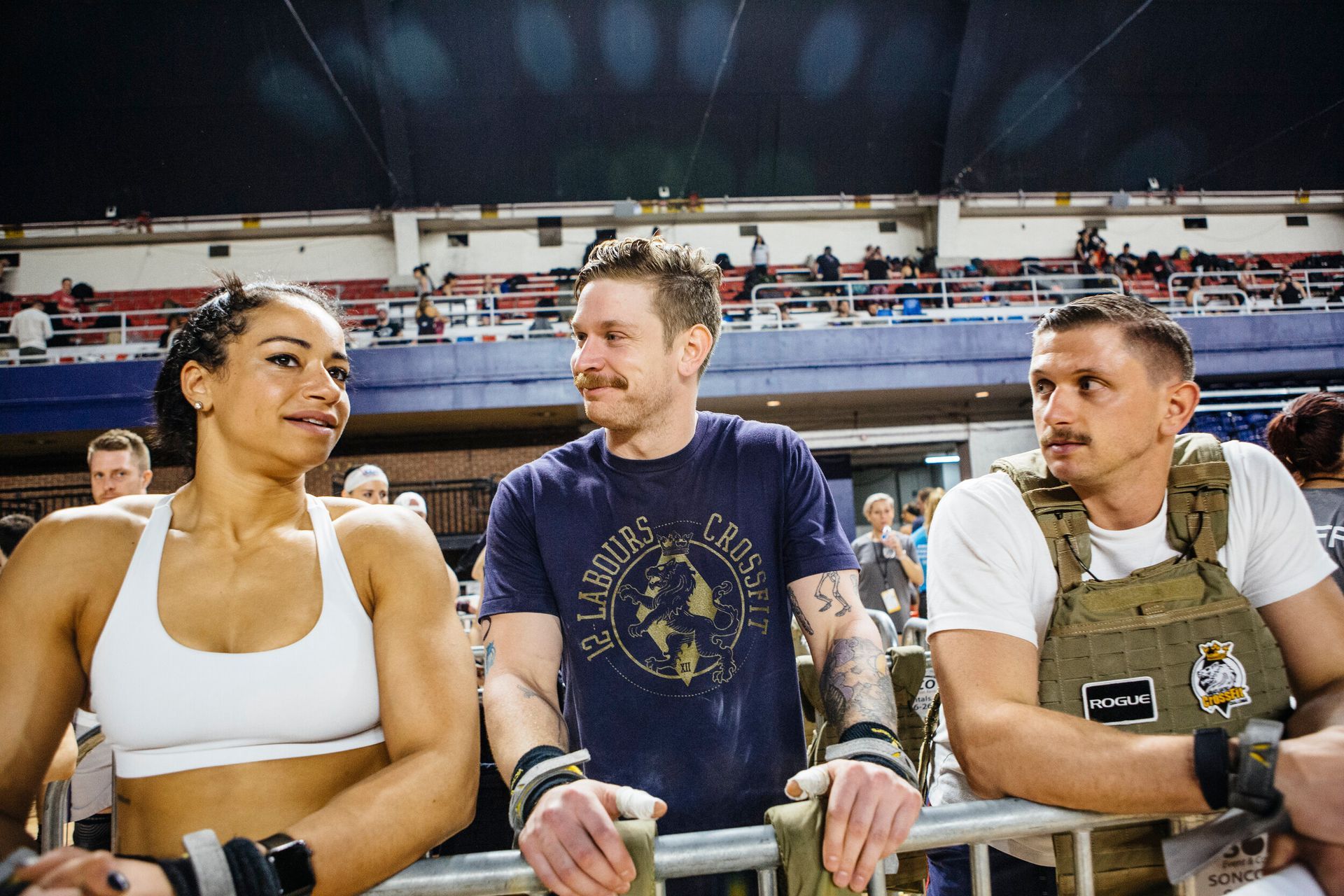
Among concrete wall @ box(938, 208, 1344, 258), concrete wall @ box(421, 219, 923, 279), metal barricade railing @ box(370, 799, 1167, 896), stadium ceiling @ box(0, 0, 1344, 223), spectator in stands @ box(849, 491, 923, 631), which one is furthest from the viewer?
concrete wall @ box(938, 208, 1344, 258)

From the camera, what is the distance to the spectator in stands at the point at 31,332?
1238cm

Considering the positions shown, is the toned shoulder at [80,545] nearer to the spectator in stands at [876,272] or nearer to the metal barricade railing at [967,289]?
the metal barricade railing at [967,289]

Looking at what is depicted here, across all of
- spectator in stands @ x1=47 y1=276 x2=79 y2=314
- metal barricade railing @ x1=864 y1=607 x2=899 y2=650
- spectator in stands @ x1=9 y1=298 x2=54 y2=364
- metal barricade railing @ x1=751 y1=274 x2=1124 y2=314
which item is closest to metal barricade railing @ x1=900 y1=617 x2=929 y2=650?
metal barricade railing @ x1=864 y1=607 x2=899 y2=650

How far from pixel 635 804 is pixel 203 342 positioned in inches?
50.4

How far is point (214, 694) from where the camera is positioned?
130cm

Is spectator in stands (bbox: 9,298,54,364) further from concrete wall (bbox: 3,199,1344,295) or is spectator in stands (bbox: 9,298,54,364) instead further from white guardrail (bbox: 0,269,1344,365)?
concrete wall (bbox: 3,199,1344,295)

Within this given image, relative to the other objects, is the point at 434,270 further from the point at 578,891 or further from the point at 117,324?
the point at 578,891

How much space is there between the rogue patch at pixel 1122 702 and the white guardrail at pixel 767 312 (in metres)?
11.6

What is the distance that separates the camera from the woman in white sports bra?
4.22ft

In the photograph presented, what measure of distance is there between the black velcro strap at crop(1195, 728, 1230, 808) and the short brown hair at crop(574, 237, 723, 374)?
4.03ft

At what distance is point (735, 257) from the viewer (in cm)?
1908

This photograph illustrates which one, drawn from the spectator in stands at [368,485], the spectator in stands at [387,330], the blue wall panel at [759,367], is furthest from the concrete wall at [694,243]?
the spectator in stands at [368,485]

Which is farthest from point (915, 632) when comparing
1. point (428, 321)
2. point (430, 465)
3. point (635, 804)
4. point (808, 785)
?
point (430, 465)

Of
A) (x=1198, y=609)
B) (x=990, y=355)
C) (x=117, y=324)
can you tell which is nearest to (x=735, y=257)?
(x=990, y=355)
